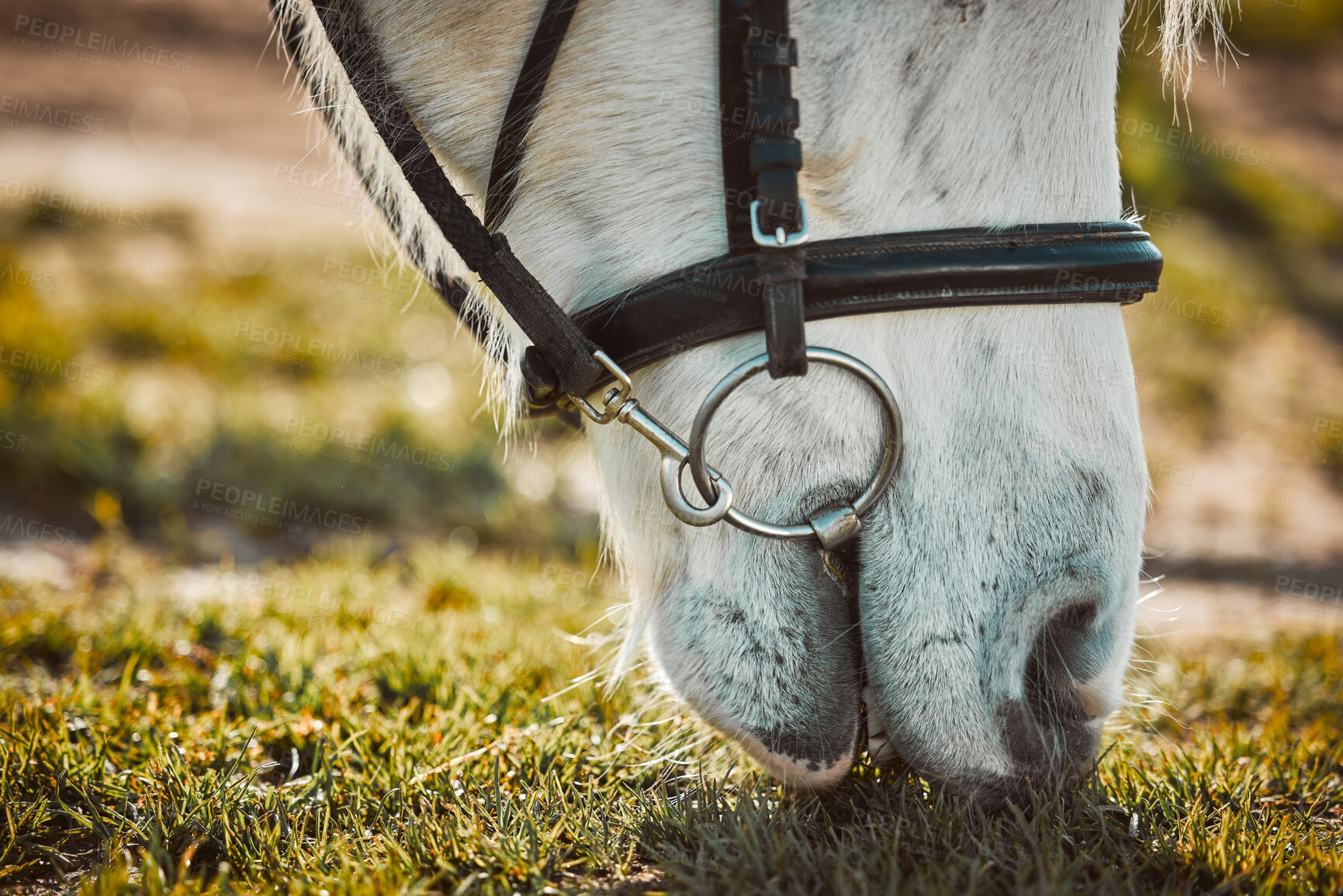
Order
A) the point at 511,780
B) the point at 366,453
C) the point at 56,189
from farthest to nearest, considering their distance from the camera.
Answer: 1. the point at 56,189
2. the point at 366,453
3. the point at 511,780

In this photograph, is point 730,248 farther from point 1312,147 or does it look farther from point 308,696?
point 1312,147

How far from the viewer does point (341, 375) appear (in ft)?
15.5

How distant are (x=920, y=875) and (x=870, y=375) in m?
0.70

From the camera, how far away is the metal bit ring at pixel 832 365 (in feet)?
3.96

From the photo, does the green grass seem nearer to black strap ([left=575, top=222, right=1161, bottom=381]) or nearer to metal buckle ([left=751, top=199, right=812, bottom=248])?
black strap ([left=575, top=222, right=1161, bottom=381])

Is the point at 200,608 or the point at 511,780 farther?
the point at 200,608

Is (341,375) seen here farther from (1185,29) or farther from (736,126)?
(1185,29)

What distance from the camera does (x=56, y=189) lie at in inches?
241

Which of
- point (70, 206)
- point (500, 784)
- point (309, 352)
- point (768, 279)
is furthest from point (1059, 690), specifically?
point (70, 206)

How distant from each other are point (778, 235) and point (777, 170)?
0.09 metres

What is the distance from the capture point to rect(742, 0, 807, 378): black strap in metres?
1.18

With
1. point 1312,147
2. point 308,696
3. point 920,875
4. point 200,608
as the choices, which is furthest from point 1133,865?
point 1312,147

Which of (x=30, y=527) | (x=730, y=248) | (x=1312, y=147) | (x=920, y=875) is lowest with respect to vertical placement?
(x=1312, y=147)

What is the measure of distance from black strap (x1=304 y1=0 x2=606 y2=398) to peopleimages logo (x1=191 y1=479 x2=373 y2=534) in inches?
96.3
